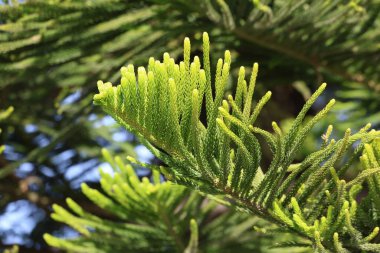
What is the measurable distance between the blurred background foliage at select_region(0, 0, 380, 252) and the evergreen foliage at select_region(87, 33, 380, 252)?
1.48 ft

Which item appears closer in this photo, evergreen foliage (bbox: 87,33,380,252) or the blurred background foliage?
evergreen foliage (bbox: 87,33,380,252)

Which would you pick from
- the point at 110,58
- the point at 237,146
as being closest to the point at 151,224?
the point at 110,58

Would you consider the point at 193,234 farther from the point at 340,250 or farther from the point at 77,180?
the point at 77,180

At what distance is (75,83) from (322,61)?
591mm

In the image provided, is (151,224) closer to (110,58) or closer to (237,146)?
(110,58)

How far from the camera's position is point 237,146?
2.62 feet

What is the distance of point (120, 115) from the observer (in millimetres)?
762

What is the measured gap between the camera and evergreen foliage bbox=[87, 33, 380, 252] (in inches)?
29.1

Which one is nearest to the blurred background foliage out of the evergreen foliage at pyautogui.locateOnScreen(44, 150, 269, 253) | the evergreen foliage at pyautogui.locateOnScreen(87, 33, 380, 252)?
the evergreen foliage at pyautogui.locateOnScreen(44, 150, 269, 253)

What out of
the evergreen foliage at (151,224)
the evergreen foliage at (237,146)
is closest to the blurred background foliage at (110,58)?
the evergreen foliage at (151,224)

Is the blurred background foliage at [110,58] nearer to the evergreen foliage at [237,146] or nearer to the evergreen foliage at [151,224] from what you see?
the evergreen foliage at [151,224]

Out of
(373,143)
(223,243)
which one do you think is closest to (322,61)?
(223,243)

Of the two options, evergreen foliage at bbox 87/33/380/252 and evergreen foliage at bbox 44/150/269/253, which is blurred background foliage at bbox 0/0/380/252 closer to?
evergreen foliage at bbox 44/150/269/253

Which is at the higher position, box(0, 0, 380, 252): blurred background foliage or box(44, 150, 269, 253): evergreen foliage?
box(0, 0, 380, 252): blurred background foliage
